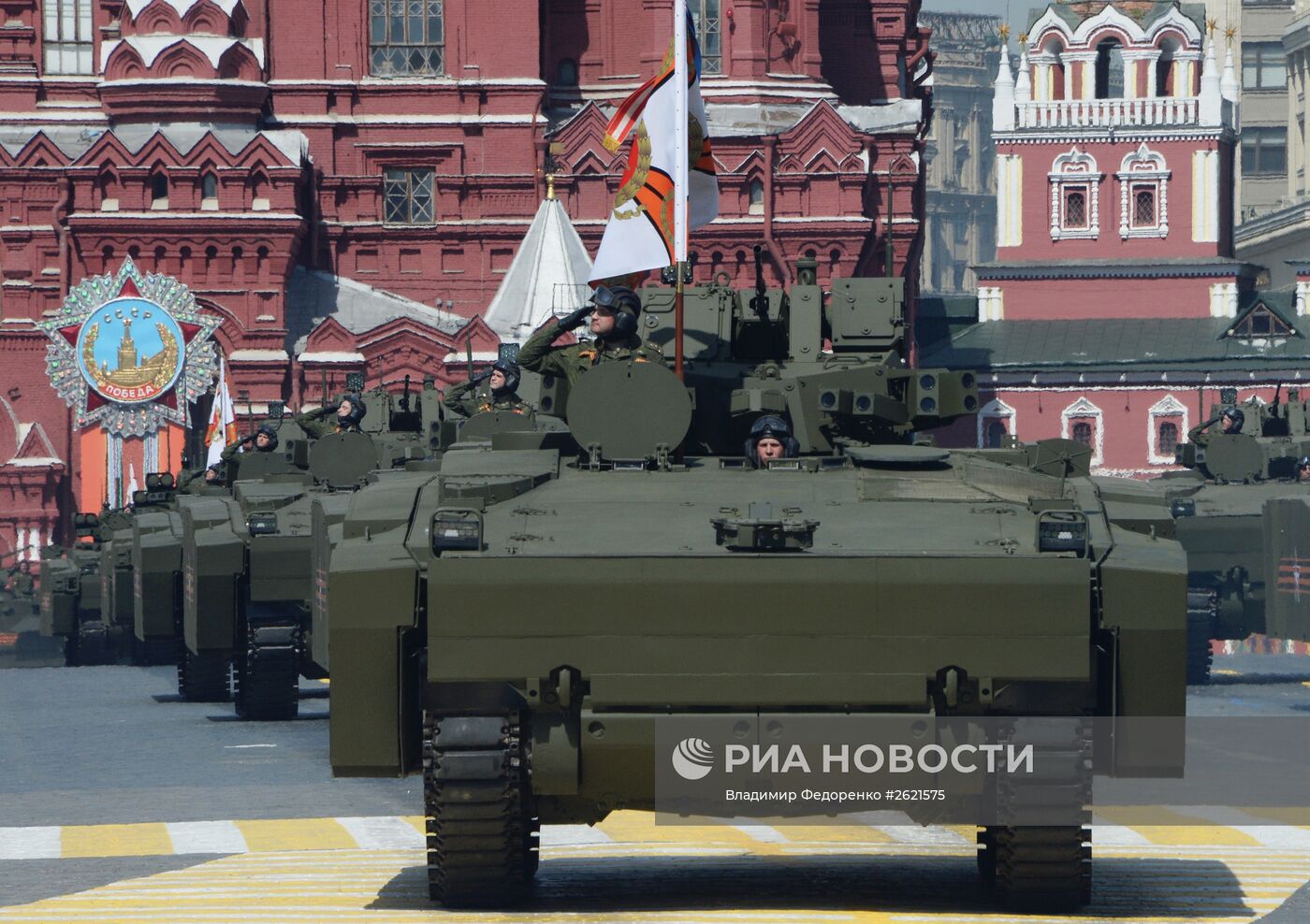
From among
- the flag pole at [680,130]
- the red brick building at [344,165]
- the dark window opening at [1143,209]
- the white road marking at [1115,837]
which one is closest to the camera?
the white road marking at [1115,837]

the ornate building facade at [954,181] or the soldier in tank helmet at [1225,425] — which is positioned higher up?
the ornate building facade at [954,181]

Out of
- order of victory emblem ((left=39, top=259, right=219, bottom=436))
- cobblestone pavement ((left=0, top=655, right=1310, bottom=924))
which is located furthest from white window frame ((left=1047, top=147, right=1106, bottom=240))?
cobblestone pavement ((left=0, top=655, right=1310, bottom=924))

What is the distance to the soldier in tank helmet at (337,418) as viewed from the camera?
92.3 ft

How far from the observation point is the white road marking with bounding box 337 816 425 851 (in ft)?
51.4

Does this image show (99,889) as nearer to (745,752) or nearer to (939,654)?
(745,752)

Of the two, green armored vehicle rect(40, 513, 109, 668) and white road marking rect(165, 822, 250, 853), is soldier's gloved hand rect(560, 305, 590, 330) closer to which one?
white road marking rect(165, 822, 250, 853)

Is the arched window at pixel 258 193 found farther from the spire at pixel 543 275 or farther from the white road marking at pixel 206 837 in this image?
the white road marking at pixel 206 837

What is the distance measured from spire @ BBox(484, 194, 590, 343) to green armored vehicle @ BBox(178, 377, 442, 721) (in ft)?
120

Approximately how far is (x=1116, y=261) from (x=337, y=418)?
62136mm

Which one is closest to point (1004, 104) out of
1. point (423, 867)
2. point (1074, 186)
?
point (1074, 186)

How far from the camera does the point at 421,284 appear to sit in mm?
69625

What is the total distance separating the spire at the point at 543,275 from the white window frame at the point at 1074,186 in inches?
1188

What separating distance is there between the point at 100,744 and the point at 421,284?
1811 inches

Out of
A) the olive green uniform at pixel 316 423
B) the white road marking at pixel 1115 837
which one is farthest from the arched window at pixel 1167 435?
the white road marking at pixel 1115 837
